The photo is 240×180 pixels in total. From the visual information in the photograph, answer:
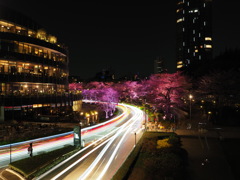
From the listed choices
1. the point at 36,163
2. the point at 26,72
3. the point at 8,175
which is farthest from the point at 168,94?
the point at 8,175

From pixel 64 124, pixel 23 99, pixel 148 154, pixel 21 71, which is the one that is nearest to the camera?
pixel 148 154

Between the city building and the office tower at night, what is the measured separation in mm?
93924

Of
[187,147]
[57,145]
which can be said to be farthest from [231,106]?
[57,145]

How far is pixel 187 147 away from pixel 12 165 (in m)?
16.3

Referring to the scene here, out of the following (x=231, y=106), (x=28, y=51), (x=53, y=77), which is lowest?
(x=231, y=106)

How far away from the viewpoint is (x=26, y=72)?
3725cm

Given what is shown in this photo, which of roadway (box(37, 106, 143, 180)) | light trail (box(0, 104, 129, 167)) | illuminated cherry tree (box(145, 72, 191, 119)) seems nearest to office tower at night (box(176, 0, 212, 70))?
illuminated cherry tree (box(145, 72, 191, 119))

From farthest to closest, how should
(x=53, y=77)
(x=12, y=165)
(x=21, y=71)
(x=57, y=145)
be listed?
(x=53, y=77), (x=21, y=71), (x=57, y=145), (x=12, y=165)

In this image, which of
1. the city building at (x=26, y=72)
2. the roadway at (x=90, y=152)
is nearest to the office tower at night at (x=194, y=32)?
the city building at (x=26, y=72)

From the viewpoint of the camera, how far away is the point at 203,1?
123625 millimetres

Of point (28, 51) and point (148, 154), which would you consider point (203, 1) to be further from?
point (148, 154)

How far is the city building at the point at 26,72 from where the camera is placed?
32.8 metres

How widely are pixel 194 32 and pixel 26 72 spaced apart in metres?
111

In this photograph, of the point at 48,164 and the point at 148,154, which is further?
the point at 148,154
